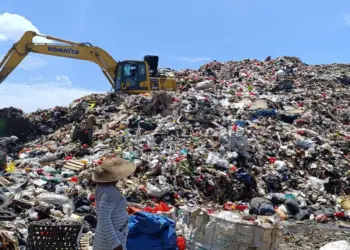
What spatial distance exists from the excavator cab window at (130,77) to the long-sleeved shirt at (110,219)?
12.3 meters

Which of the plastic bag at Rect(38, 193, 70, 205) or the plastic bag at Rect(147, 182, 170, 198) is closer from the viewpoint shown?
Result: the plastic bag at Rect(38, 193, 70, 205)

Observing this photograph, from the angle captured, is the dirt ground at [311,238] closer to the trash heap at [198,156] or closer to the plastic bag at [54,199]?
the trash heap at [198,156]

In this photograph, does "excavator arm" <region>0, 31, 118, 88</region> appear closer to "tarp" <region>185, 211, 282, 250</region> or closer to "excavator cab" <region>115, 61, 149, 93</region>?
"excavator cab" <region>115, 61, 149, 93</region>

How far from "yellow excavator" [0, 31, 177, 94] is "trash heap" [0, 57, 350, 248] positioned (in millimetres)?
A: 1067

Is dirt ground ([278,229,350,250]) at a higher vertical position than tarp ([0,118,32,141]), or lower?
lower

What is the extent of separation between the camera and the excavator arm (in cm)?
1429

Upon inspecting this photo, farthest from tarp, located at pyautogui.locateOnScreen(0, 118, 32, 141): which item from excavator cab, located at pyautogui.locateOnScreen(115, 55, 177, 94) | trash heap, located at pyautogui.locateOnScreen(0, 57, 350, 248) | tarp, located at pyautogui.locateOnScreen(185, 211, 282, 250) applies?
tarp, located at pyautogui.locateOnScreen(185, 211, 282, 250)

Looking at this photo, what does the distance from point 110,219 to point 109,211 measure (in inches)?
2.5

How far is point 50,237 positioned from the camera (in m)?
4.38

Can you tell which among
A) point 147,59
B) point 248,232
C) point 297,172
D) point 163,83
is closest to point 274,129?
point 297,172

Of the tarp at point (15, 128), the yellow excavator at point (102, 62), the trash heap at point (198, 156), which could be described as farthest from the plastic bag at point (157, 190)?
the tarp at point (15, 128)

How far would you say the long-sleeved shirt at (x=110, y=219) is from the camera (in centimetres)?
325

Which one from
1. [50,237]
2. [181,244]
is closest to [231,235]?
[181,244]

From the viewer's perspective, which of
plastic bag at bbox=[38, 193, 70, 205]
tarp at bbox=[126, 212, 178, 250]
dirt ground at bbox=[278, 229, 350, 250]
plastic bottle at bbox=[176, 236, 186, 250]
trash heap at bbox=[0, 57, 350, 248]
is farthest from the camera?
trash heap at bbox=[0, 57, 350, 248]
